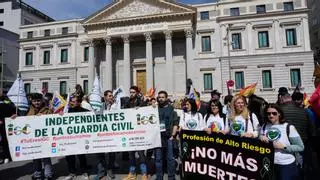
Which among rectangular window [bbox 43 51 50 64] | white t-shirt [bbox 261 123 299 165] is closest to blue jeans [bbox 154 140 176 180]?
white t-shirt [bbox 261 123 299 165]

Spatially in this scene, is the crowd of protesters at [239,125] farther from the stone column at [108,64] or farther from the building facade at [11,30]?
the building facade at [11,30]

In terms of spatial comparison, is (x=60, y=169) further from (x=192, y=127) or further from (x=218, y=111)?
(x=218, y=111)

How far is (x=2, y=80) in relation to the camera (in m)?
45.8

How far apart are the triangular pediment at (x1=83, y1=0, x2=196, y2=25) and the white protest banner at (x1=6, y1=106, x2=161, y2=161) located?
102ft

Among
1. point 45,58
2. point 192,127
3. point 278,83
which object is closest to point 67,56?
point 45,58

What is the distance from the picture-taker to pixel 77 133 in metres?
7.74

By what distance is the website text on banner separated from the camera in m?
4.97

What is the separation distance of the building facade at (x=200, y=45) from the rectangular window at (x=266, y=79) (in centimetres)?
12

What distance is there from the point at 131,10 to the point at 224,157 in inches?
1424

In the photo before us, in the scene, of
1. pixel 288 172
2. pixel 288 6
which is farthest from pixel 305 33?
pixel 288 172

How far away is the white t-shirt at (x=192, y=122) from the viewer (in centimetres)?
682

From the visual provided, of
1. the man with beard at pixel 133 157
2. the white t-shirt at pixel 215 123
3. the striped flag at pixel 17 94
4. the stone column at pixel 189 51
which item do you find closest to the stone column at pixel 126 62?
the stone column at pixel 189 51

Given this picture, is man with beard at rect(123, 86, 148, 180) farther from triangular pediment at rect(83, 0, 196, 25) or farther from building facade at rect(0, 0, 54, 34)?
building facade at rect(0, 0, 54, 34)

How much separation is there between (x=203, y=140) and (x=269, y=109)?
1434mm
